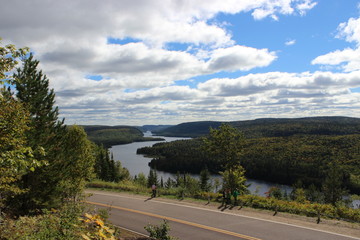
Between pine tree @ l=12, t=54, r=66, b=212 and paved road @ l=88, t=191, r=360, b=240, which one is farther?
pine tree @ l=12, t=54, r=66, b=212

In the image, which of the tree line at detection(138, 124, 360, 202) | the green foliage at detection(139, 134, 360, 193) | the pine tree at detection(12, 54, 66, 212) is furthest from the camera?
the green foliage at detection(139, 134, 360, 193)

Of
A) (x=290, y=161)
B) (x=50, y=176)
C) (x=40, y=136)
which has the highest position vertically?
(x=40, y=136)

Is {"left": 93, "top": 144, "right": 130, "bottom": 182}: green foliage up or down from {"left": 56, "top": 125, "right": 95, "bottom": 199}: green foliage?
down

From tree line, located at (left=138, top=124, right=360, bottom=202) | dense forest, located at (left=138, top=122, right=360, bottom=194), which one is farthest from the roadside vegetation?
dense forest, located at (left=138, top=122, right=360, bottom=194)

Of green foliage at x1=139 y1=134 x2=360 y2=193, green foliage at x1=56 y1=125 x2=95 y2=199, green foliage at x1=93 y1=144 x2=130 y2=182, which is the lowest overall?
green foliage at x1=139 y1=134 x2=360 y2=193

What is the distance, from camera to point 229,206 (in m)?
20.3

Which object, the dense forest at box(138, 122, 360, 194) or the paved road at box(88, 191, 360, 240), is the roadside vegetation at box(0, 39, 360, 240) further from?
the dense forest at box(138, 122, 360, 194)

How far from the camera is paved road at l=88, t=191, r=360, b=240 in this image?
13.9 m

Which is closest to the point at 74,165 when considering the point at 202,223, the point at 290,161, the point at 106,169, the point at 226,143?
the point at 202,223

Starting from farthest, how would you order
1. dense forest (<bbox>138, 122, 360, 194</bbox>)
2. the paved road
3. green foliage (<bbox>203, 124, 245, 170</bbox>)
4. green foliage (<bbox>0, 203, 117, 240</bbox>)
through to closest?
1. dense forest (<bbox>138, 122, 360, 194</bbox>)
2. green foliage (<bbox>203, 124, 245, 170</bbox>)
3. the paved road
4. green foliage (<bbox>0, 203, 117, 240</bbox>)

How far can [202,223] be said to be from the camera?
53.4 feet

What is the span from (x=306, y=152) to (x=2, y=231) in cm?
16004

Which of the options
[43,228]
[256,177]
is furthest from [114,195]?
[256,177]

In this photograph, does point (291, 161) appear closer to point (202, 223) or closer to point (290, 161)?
point (290, 161)
